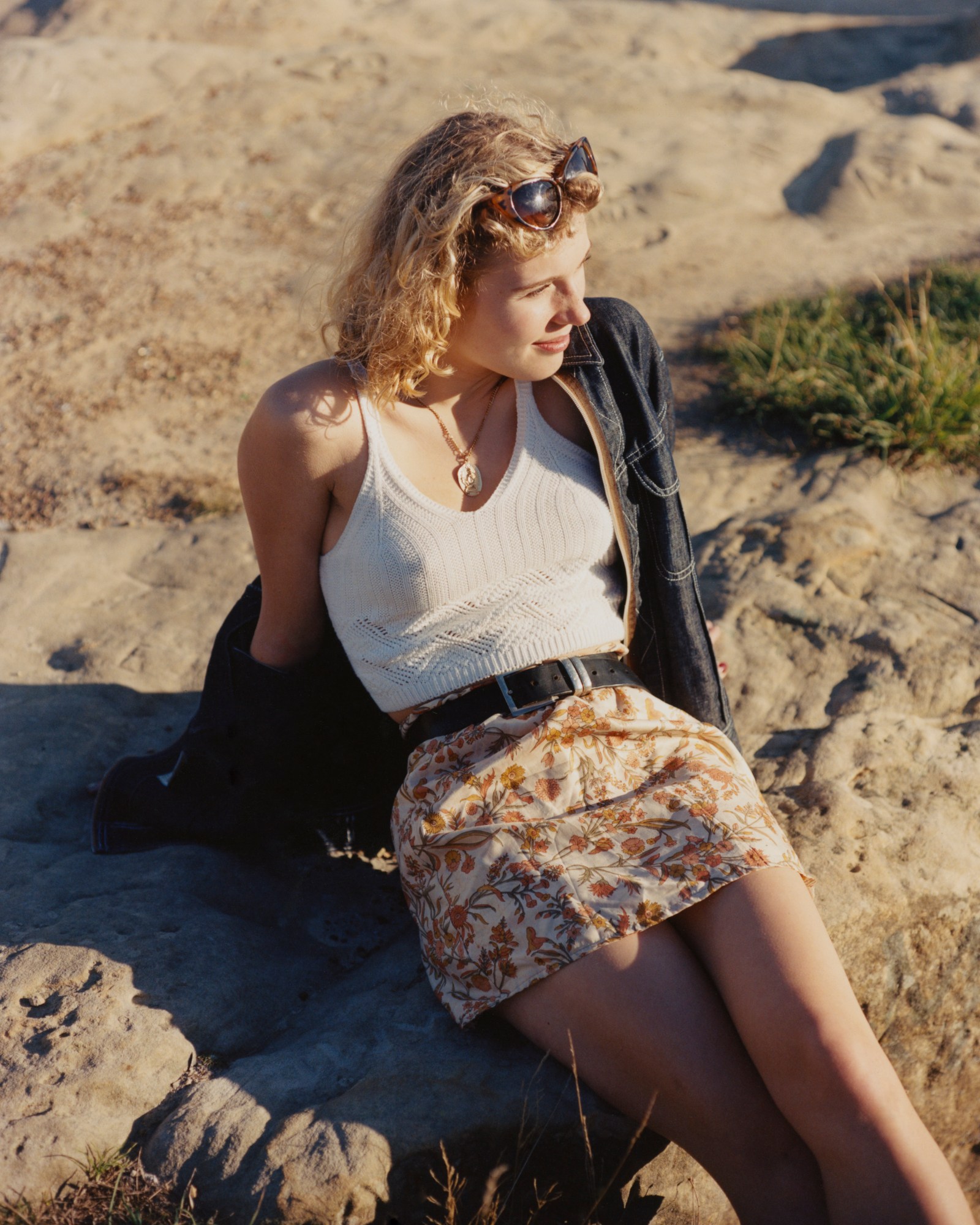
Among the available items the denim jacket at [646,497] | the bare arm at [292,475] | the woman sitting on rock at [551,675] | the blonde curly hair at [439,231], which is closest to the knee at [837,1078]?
the woman sitting on rock at [551,675]

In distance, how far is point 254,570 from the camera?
3971 millimetres

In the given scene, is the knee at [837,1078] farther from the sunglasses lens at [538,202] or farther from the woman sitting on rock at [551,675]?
the sunglasses lens at [538,202]

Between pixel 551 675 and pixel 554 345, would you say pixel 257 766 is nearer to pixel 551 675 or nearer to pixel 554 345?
pixel 551 675

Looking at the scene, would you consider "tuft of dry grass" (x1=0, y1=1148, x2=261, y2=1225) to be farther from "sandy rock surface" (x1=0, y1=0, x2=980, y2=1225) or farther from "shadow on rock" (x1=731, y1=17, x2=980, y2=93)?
"shadow on rock" (x1=731, y1=17, x2=980, y2=93)

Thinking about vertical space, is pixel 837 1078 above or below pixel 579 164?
below

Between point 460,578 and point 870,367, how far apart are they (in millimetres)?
3264

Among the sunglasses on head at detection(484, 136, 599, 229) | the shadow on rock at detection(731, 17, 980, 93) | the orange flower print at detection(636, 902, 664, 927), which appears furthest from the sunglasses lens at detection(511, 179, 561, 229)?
the shadow on rock at detection(731, 17, 980, 93)

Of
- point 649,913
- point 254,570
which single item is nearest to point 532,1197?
point 649,913

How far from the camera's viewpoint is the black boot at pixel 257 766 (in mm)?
2773

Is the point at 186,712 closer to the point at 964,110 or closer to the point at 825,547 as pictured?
the point at 825,547

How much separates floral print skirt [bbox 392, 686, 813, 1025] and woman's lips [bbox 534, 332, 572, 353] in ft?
2.65

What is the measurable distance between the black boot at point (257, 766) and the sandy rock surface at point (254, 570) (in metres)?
0.11

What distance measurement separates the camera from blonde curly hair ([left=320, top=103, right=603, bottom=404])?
2.27 metres

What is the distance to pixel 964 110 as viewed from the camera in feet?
26.1
